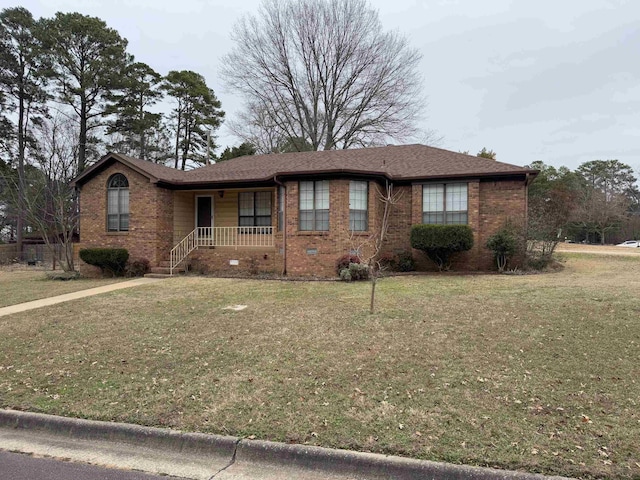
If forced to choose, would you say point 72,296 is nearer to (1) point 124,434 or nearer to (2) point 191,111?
(1) point 124,434

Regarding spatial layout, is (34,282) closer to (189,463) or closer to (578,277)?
(189,463)

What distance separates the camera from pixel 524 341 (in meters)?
5.95

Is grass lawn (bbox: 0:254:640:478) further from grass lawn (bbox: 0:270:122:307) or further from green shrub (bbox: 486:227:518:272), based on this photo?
green shrub (bbox: 486:227:518:272)

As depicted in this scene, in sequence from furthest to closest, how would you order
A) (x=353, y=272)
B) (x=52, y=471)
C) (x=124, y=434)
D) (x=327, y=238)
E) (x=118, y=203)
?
(x=118, y=203) → (x=327, y=238) → (x=353, y=272) → (x=124, y=434) → (x=52, y=471)

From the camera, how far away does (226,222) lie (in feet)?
56.0

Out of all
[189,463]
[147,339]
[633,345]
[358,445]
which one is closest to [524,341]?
[633,345]

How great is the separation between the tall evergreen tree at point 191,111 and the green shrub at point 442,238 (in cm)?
2569

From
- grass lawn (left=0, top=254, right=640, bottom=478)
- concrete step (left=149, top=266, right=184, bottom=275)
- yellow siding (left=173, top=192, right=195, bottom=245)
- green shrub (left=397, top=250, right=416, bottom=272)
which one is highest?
yellow siding (left=173, top=192, right=195, bottom=245)

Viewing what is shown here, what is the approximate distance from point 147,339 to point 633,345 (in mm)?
6945

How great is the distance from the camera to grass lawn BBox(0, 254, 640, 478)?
3.54 metres

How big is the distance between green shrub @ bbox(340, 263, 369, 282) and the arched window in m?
8.84

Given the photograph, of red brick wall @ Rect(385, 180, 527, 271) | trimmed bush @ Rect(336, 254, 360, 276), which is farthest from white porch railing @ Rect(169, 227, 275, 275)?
red brick wall @ Rect(385, 180, 527, 271)

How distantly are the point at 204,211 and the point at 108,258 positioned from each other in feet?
13.5

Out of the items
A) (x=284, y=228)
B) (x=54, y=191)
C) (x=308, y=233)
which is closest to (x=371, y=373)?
(x=308, y=233)
